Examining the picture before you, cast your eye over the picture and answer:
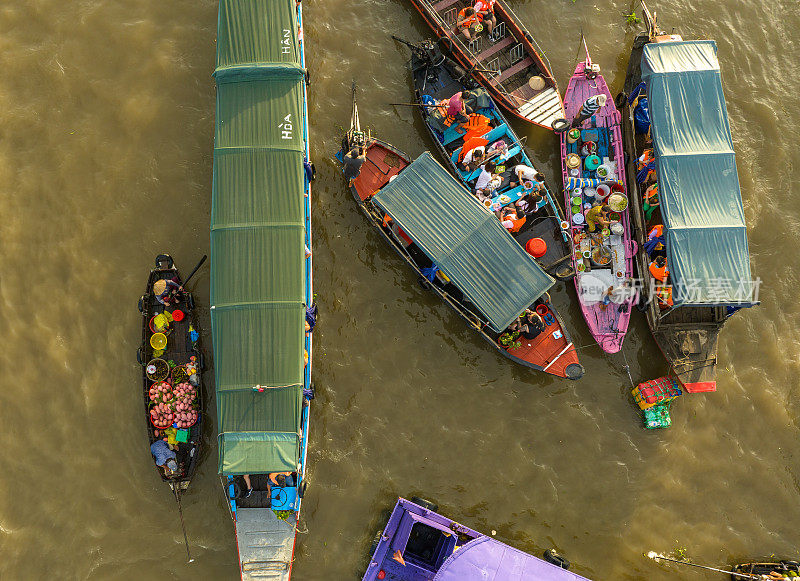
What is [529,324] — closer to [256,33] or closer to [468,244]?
[468,244]

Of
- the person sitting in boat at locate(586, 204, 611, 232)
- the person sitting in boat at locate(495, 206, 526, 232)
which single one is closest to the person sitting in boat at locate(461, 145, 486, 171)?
the person sitting in boat at locate(495, 206, 526, 232)

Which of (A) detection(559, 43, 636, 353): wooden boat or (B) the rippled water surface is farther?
(A) detection(559, 43, 636, 353): wooden boat

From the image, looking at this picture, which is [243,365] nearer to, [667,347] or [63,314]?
[63,314]

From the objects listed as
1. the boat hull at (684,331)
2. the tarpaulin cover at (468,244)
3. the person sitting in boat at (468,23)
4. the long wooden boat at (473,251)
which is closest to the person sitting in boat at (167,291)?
the long wooden boat at (473,251)

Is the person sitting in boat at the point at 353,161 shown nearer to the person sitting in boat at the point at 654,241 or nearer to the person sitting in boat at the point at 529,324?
the person sitting in boat at the point at 529,324

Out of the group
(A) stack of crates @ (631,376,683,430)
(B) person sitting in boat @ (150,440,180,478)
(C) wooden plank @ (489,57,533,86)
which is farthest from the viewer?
(C) wooden plank @ (489,57,533,86)

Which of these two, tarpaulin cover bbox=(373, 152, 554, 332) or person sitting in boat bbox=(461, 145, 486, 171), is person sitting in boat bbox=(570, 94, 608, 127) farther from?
tarpaulin cover bbox=(373, 152, 554, 332)

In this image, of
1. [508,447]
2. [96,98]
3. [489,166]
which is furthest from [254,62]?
[508,447]

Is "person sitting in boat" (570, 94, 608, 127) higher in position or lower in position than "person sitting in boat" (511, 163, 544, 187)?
higher
